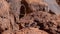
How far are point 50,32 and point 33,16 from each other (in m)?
0.23

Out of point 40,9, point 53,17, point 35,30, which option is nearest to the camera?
point 35,30

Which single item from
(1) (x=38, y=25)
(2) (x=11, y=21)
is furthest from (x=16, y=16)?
(1) (x=38, y=25)

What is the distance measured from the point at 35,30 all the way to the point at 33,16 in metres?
0.17

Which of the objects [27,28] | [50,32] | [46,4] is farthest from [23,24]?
[46,4]

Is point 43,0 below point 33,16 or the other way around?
the other way around

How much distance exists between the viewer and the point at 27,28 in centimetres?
144

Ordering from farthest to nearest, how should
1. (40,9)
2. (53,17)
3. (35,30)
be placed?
1. (40,9)
2. (53,17)
3. (35,30)

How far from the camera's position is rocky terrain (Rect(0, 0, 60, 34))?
141 centimetres

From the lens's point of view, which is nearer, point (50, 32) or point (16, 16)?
point (50, 32)

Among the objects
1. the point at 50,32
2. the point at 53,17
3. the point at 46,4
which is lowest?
the point at 50,32

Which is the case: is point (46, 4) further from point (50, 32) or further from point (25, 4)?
point (50, 32)

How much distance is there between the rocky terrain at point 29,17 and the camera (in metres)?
1.41

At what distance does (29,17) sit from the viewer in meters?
1.53

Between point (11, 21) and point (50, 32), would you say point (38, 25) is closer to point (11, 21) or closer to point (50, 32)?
point (50, 32)
